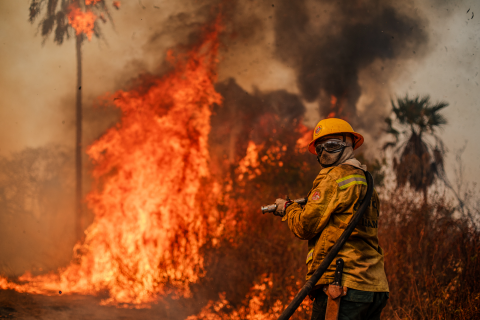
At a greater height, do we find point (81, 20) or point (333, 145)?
point (81, 20)

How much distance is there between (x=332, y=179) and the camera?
2613 millimetres

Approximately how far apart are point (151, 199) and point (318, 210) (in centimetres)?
571

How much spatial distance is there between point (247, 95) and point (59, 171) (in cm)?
585

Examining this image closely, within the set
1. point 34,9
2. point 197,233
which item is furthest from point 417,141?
point 34,9

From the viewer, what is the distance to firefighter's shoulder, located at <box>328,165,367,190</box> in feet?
8.47

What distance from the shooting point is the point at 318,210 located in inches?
101

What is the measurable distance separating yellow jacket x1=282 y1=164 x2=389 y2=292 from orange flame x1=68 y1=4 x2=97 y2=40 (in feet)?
26.4

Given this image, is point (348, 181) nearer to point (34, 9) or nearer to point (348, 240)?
point (348, 240)

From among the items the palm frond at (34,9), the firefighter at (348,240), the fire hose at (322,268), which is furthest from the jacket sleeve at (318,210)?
the palm frond at (34,9)

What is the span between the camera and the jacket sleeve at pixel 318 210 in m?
2.55

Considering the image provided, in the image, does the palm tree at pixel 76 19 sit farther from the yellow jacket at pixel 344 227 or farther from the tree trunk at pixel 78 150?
the yellow jacket at pixel 344 227

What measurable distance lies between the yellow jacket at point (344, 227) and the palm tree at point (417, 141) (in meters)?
8.18

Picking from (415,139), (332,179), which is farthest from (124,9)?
(415,139)

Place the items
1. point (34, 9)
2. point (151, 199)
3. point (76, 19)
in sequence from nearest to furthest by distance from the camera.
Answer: point (151, 199) < point (34, 9) < point (76, 19)
